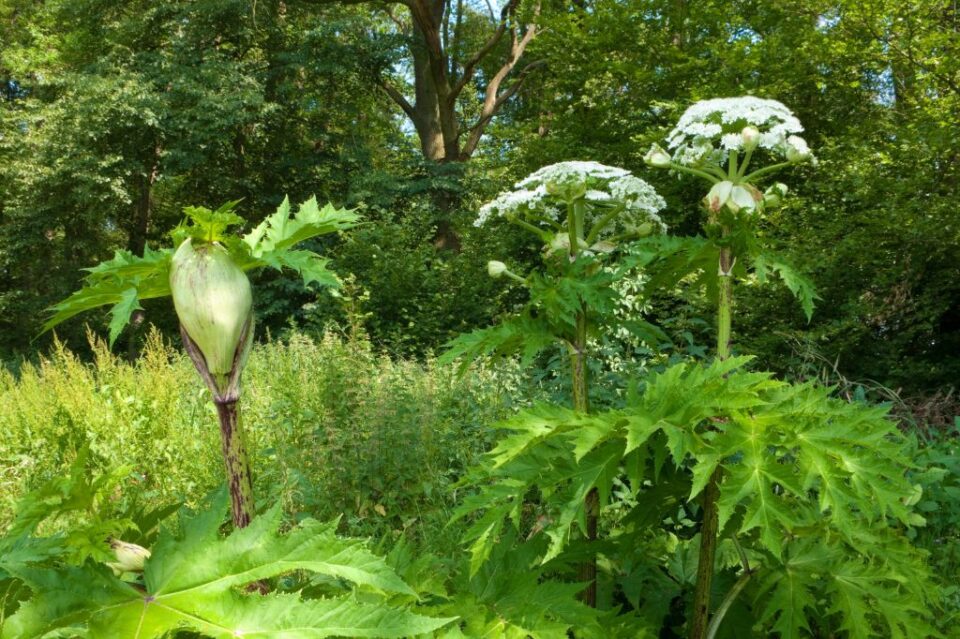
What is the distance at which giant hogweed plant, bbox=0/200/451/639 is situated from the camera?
82 cm

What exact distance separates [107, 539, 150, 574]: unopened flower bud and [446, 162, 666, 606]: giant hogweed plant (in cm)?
105

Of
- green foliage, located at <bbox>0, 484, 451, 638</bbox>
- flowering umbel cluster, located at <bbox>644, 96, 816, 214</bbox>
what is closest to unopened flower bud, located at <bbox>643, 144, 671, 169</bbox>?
flowering umbel cluster, located at <bbox>644, 96, 816, 214</bbox>

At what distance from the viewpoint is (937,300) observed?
6.29 meters

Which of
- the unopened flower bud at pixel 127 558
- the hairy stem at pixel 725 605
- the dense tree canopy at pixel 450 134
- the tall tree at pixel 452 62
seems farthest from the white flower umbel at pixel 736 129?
the tall tree at pixel 452 62

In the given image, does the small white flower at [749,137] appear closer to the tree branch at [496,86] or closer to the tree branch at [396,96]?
the tree branch at [396,96]

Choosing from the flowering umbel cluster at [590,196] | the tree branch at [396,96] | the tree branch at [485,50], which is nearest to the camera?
the flowering umbel cluster at [590,196]

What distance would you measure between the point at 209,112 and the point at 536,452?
13060 millimetres

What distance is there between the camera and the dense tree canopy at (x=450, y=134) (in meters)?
6.66

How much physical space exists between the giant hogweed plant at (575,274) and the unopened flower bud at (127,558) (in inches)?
41.5

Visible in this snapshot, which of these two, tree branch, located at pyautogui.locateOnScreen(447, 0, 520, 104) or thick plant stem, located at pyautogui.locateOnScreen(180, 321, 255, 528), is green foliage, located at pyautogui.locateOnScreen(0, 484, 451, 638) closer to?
thick plant stem, located at pyautogui.locateOnScreen(180, 321, 255, 528)

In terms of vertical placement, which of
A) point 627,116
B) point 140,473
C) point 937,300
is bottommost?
point 140,473

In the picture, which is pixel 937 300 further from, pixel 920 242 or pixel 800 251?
pixel 800 251

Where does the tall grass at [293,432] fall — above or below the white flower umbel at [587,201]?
below

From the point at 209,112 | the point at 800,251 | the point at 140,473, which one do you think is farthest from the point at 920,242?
the point at 209,112
